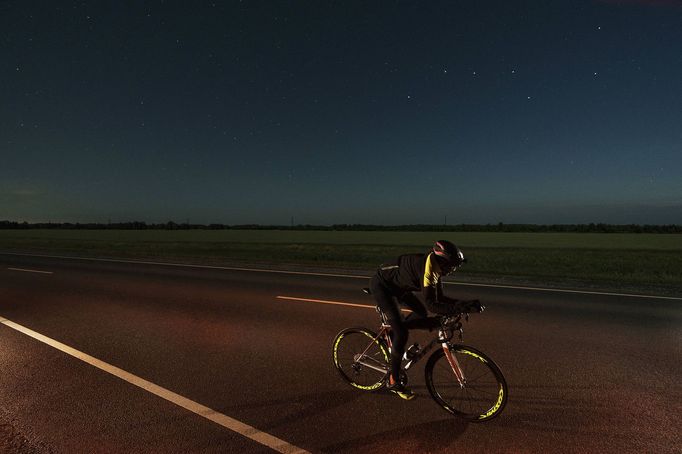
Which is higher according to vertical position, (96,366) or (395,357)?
(395,357)

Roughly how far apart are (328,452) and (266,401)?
1.18m

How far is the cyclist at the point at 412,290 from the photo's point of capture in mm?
3805

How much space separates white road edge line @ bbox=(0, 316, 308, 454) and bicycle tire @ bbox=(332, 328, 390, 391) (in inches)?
57.1

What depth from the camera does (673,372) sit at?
5.14 metres

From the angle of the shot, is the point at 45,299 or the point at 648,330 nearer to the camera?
the point at 648,330

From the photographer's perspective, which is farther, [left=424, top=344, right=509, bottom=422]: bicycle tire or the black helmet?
[left=424, top=344, right=509, bottom=422]: bicycle tire

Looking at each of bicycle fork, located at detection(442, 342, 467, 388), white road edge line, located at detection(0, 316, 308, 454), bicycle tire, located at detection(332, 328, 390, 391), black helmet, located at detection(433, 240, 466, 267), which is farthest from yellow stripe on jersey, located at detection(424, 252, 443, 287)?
white road edge line, located at detection(0, 316, 308, 454)

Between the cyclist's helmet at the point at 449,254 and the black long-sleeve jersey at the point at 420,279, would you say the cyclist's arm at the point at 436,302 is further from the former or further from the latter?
the cyclist's helmet at the point at 449,254

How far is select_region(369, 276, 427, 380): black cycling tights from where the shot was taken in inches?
172

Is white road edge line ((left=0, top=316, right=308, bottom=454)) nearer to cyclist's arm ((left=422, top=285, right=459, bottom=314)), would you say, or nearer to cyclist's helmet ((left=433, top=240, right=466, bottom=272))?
cyclist's arm ((left=422, top=285, right=459, bottom=314))

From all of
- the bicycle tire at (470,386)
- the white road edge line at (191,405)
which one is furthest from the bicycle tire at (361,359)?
the white road edge line at (191,405)

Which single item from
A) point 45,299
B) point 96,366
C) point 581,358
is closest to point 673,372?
point 581,358

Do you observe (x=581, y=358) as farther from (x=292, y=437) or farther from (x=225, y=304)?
(x=225, y=304)

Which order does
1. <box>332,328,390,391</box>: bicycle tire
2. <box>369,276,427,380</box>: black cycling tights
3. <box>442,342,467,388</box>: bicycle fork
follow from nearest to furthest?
<box>442,342,467,388</box>: bicycle fork, <box>369,276,427,380</box>: black cycling tights, <box>332,328,390,391</box>: bicycle tire
